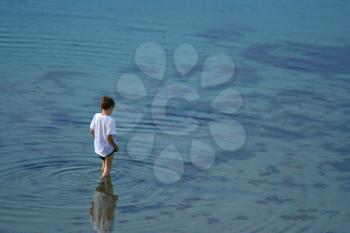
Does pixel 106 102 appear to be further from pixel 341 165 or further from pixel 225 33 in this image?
pixel 225 33

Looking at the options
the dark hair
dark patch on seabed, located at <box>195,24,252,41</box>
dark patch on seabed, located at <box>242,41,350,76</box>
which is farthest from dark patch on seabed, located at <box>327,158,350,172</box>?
dark patch on seabed, located at <box>195,24,252,41</box>

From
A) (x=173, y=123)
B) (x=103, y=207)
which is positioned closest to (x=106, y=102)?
(x=103, y=207)

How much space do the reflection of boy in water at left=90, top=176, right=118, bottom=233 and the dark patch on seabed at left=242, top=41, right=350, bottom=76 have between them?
6910 mm

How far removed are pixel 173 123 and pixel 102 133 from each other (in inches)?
105

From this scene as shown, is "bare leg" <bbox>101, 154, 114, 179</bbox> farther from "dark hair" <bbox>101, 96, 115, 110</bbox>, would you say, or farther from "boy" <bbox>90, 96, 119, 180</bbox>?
"dark hair" <bbox>101, 96, 115, 110</bbox>

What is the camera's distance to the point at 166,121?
43.8 ft

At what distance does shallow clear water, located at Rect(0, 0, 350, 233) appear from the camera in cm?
1016

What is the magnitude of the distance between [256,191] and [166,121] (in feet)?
9.44

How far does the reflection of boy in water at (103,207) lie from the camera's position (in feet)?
31.7

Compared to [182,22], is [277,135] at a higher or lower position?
lower

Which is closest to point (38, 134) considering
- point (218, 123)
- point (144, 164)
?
point (144, 164)

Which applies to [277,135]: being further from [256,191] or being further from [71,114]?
[71,114]

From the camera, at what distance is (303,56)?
17.5m

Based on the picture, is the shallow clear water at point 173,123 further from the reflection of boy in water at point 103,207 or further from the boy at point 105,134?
the boy at point 105,134
